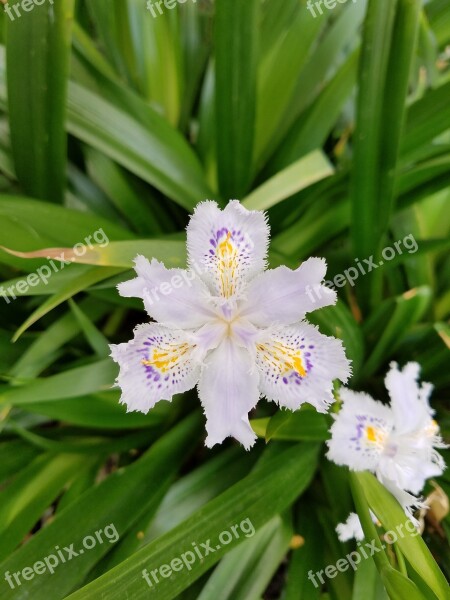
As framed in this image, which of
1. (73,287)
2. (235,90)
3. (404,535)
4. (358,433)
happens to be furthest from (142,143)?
(404,535)

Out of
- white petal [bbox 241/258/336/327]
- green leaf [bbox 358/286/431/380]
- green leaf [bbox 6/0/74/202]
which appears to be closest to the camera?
white petal [bbox 241/258/336/327]

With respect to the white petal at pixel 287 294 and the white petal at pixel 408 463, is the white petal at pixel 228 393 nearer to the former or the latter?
the white petal at pixel 287 294

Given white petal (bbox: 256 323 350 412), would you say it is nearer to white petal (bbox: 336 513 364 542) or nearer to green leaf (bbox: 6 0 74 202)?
white petal (bbox: 336 513 364 542)

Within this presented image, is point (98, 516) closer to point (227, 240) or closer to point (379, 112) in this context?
point (227, 240)

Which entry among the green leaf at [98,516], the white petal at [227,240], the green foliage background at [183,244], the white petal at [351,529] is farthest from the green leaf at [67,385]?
the white petal at [351,529]

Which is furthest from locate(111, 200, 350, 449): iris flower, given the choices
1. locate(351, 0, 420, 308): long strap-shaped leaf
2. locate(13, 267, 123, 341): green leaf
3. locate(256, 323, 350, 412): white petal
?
locate(351, 0, 420, 308): long strap-shaped leaf

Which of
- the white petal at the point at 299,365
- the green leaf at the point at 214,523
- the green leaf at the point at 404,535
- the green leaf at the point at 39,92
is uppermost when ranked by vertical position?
the green leaf at the point at 39,92

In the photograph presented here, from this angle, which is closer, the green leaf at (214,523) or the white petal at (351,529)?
the green leaf at (214,523)
